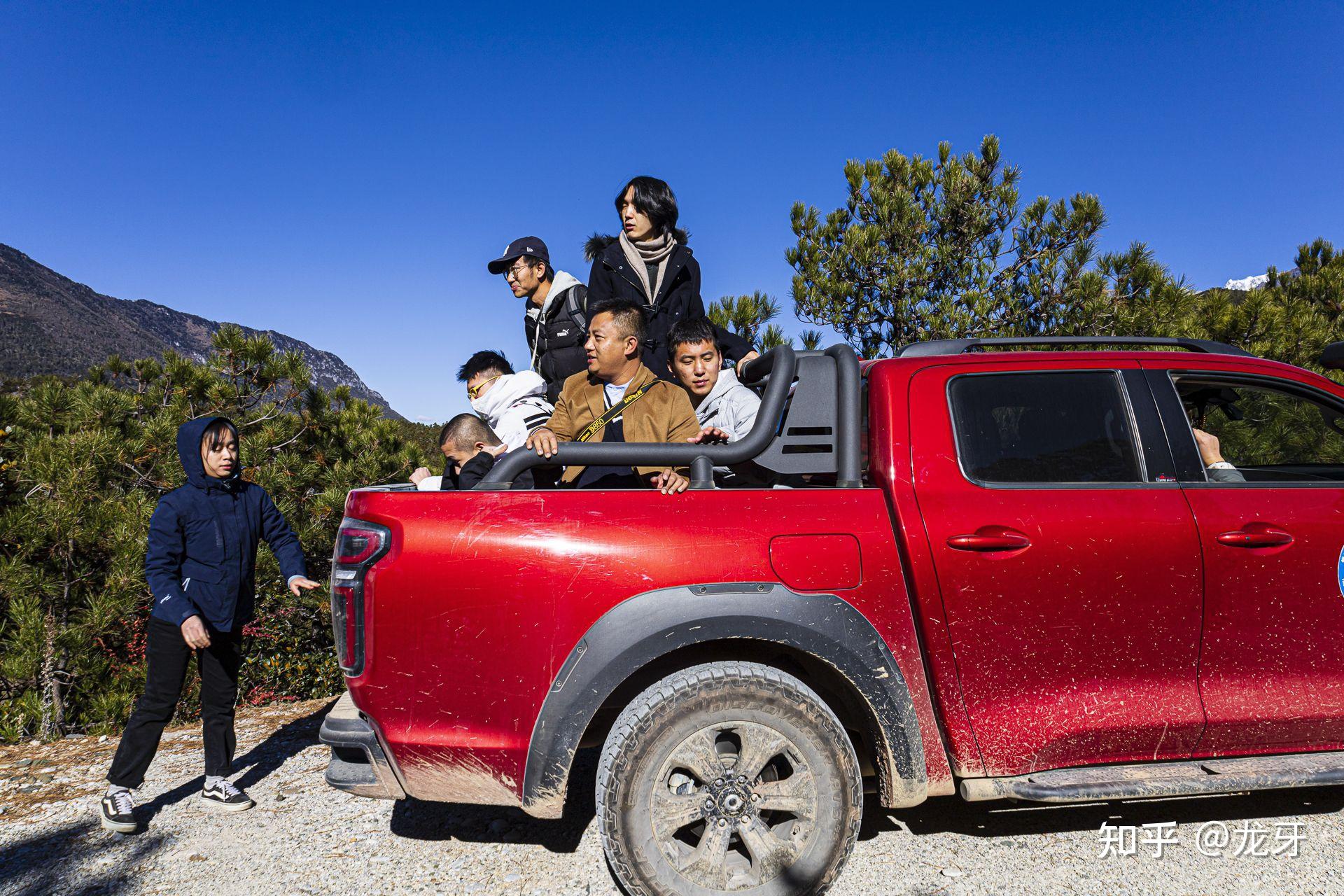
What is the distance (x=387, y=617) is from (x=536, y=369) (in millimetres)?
2506

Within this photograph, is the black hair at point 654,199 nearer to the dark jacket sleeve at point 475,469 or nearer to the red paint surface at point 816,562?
the dark jacket sleeve at point 475,469

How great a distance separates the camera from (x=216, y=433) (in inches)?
135

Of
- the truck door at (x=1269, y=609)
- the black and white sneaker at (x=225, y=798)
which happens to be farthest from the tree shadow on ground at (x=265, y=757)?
the truck door at (x=1269, y=609)

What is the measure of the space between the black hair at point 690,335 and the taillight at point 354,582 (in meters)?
1.75

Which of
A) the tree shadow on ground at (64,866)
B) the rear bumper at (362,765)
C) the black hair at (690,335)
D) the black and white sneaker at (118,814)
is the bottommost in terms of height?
the tree shadow on ground at (64,866)

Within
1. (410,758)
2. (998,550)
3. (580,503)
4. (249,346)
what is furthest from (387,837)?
(249,346)

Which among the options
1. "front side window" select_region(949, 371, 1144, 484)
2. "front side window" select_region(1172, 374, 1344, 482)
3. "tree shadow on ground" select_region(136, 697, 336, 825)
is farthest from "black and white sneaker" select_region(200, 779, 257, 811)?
"front side window" select_region(1172, 374, 1344, 482)

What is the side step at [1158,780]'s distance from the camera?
2.28 m

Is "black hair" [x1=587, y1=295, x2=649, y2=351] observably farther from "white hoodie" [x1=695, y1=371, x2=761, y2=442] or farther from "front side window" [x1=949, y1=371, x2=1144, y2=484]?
"front side window" [x1=949, y1=371, x2=1144, y2=484]

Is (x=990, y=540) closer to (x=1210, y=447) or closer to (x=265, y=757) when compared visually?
(x=1210, y=447)

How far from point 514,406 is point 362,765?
1887 mm

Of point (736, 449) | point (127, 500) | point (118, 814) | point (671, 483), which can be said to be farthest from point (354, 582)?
point (127, 500)

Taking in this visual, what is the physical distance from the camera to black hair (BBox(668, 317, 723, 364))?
354 centimetres

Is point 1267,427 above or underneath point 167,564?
above
